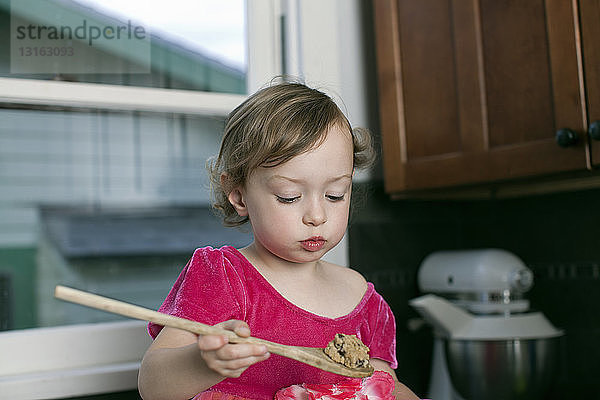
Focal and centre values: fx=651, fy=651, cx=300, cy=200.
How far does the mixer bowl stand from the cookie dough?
23.9 inches

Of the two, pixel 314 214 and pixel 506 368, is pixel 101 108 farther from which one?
pixel 506 368

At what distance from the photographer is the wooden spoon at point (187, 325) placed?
0.60 m

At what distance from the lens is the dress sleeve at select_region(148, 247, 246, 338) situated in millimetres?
878

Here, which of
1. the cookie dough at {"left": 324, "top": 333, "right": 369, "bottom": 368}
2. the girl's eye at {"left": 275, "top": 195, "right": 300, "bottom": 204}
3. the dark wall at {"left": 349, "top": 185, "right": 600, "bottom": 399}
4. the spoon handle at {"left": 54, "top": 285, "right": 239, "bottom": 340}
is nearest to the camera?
the spoon handle at {"left": 54, "top": 285, "right": 239, "bottom": 340}

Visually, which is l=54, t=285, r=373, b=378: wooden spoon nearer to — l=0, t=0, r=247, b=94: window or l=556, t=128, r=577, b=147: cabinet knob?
l=556, t=128, r=577, b=147: cabinet knob

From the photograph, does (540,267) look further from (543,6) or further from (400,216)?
(543,6)

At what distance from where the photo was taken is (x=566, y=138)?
3.75 feet

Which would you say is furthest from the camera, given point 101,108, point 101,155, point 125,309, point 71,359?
point 101,155

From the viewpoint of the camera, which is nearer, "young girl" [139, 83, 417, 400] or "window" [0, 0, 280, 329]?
"young girl" [139, 83, 417, 400]

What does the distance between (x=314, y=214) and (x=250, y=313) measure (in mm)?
180

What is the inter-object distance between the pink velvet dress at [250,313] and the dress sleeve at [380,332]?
67 mm

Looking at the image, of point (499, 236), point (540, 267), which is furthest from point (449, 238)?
point (540, 267)

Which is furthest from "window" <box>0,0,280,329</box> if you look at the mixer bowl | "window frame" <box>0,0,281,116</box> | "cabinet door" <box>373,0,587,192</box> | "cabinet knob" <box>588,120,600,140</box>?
"cabinet knob" <box>588,120,600,140</box>

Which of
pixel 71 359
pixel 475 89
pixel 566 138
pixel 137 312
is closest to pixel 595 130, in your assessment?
pixel 566 138
